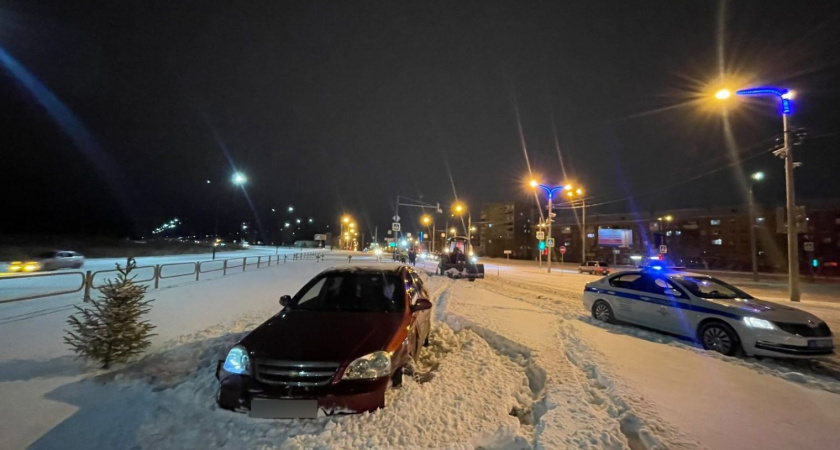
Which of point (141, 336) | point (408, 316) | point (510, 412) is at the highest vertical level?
point (408, 316)

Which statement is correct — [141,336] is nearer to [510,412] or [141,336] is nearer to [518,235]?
[510,412]

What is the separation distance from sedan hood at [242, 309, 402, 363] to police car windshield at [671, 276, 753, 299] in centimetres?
646

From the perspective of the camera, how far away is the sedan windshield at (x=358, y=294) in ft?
18.3

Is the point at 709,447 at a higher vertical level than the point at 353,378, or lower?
→ lower

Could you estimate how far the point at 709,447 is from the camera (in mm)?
3590

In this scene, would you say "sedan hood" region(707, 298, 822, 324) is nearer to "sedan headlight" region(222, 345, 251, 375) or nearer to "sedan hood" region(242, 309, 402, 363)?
"sedan hood" region(242, 309, 402, 363)

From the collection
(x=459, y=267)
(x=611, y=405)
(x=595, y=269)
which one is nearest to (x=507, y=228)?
(x=595, y=269)

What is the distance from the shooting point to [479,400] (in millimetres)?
4676

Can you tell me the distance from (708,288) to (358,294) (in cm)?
712

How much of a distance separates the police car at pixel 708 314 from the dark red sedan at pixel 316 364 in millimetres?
5922

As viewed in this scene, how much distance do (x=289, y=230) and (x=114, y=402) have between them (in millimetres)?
119188

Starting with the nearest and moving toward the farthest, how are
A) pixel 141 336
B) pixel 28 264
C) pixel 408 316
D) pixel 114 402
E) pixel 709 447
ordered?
pixel 709 447, pixel 114 402, pixel 408 316, pixel 141 336, pixel 28 264

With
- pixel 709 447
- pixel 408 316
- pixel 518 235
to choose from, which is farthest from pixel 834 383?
pixel 518 235

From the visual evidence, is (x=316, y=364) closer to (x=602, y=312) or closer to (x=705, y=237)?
(x=602, y=312)
